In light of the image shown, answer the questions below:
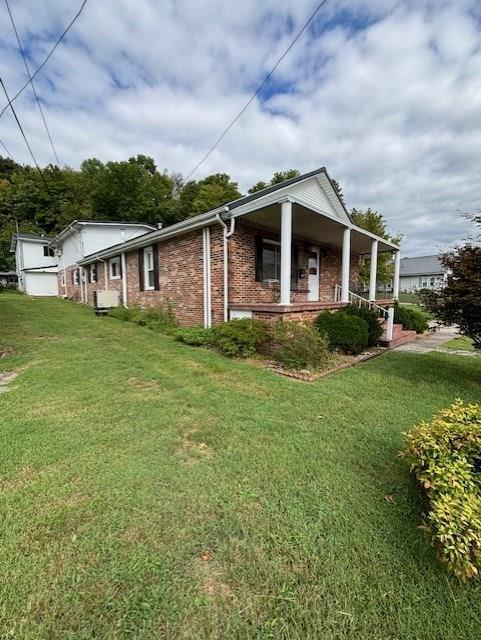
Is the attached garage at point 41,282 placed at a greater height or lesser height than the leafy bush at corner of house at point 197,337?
greater

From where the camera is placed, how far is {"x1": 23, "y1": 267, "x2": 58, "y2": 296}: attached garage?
90.6ft

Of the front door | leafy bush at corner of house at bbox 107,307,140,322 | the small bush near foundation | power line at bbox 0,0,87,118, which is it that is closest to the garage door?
leafy bush at corner of house at bbox 107,307,140,322

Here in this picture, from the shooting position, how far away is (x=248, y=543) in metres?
1.81

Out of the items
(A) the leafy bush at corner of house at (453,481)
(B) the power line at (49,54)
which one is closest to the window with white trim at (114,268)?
(B) the power line at (49,54)

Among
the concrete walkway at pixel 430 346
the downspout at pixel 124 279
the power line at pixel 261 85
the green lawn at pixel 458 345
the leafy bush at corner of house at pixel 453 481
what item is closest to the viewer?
the leafy bush at corner of house at pixel 453 481

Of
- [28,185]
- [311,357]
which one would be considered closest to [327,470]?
[311,357]

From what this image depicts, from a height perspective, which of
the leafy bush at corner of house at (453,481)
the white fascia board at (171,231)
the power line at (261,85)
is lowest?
the leafy bush at corner of house at (453,481)

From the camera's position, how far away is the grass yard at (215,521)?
1418mm

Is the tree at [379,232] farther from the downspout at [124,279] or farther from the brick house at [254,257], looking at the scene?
the downspout at [124,279]

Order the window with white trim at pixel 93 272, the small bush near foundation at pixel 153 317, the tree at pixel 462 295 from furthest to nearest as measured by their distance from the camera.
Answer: the window with white trim at pixel 93 272 → the small bush near foundation at pixel 153 317 → the tree at pixel 462 295

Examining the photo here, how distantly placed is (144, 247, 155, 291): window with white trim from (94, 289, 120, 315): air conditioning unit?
8.90 feet

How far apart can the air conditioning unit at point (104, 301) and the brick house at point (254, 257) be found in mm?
1239

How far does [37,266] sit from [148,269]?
932 inches

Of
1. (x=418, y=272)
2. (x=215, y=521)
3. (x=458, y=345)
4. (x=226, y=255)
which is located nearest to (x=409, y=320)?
(x=458, y=345)
